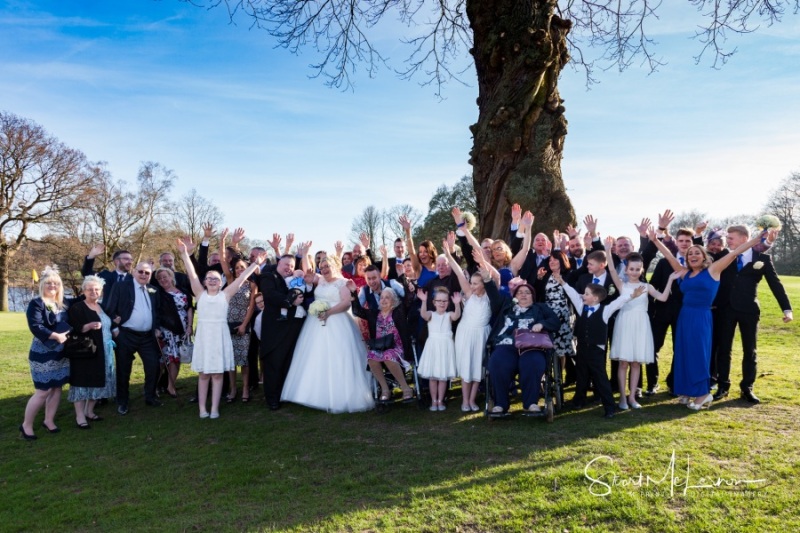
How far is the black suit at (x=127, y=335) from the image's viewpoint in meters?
7.27

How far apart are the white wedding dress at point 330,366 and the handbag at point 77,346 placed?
2.49 meters

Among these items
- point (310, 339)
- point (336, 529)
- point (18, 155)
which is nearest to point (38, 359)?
point (310, 339)

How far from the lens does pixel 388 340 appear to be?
22.8ft

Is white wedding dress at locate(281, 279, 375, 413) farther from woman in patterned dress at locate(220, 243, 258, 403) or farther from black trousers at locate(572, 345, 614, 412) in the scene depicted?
black trousers at locate(572, 345, 614, 412)

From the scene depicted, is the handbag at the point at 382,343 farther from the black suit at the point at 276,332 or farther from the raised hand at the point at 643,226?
the raised hand at the point at 643,226

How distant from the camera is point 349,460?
5148mm

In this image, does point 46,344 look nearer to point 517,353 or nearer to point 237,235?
point 237,235

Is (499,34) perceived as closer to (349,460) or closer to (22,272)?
(349,460)

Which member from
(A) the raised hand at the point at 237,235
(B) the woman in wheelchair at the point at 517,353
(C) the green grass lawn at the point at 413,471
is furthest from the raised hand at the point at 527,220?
(A) the raised hand at the point at 237,235

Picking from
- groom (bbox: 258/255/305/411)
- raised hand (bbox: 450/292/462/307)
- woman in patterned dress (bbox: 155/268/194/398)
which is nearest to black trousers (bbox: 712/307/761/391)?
raised hand (bbox: 450/292/462/307)

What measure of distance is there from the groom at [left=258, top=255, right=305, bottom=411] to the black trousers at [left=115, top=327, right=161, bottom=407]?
158cm

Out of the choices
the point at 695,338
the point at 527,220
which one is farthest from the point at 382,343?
the point at 695,338

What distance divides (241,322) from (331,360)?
1.64m
